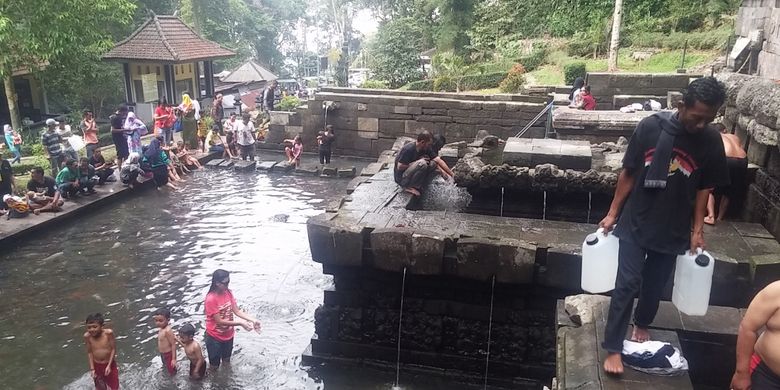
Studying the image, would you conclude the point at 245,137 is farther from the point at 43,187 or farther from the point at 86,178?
the point at 43,187

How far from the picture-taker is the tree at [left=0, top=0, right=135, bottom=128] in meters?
15.0

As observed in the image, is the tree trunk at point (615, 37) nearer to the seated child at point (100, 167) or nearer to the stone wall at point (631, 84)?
the stone wall at point (631, 84)

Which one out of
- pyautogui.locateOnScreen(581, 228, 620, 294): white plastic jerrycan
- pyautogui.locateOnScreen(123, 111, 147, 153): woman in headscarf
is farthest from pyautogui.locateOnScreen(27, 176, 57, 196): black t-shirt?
pyautogui.locateOnScreen(581, 228, 620, 294): white plastic jerrycan

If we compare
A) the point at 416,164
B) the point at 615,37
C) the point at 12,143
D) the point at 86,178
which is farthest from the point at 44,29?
the point at 615,37

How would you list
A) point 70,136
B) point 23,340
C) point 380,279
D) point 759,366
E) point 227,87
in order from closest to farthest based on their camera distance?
point 759,366
point 380,279
point 23,340
point 70,136
point 227,87

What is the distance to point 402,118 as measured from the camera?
15383mm

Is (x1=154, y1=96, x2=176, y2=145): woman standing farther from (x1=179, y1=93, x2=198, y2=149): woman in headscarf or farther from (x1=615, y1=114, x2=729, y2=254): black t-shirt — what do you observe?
(x1=615, y1=114, x2=729, y2=254): black t-shirt

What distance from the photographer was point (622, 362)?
11.3ft

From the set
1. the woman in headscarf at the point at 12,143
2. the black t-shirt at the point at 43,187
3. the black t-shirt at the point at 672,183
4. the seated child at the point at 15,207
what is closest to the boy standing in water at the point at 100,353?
the black t-shirt at the point at 672,183

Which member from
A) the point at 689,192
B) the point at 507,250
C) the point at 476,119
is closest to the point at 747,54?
the point at 476,119

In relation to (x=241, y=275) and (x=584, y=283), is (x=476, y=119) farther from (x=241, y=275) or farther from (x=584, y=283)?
(x=584, y=283)

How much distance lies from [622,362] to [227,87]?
86.9ft

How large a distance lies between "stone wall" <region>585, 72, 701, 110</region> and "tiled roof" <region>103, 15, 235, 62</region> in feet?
42.1

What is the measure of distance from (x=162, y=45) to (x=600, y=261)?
1854cm
